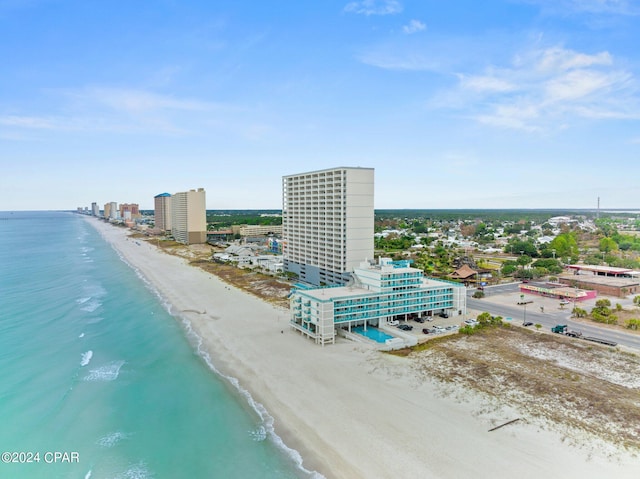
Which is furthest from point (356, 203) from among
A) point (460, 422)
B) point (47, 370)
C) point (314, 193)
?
point (47, 370)

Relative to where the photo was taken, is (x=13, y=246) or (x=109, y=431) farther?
(x=13, y=246)

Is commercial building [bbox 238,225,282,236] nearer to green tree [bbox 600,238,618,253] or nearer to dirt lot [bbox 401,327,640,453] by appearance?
green tree [bbox 600,238,618,253]

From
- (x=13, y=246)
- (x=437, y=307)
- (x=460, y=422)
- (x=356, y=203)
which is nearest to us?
(x=460, y=422)

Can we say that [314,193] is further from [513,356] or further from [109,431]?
[109,431]

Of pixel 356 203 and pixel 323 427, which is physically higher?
pixel 356 203

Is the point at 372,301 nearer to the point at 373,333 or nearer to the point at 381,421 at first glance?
the point at 373,333

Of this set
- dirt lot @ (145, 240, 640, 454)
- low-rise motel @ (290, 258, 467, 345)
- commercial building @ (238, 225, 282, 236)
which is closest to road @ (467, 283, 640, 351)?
dirt lot @ (145, 240, 640, 454)

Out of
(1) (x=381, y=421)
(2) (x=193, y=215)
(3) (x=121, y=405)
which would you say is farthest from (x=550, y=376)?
(2) (x=193, y=215)
